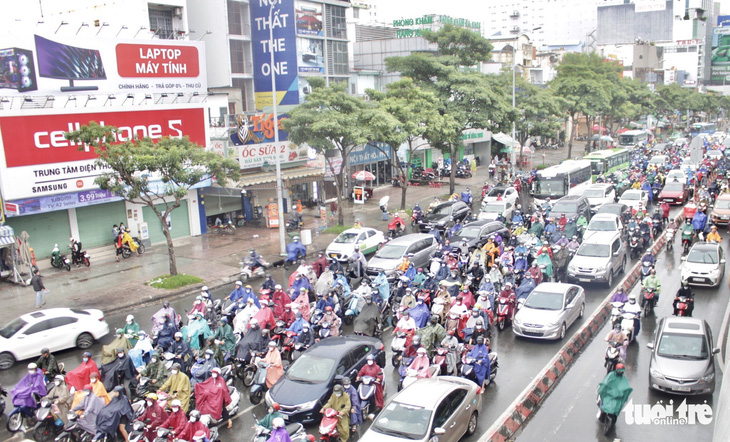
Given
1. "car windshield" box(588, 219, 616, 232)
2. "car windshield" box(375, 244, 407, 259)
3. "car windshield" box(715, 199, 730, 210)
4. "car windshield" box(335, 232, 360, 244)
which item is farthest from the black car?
"car windshield" box(715, 199, 730, 210)

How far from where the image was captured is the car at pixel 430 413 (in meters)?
10.3

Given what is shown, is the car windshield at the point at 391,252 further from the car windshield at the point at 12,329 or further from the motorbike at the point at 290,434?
the motorbike at the point at 290,434

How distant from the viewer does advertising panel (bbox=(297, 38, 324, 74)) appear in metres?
41.9

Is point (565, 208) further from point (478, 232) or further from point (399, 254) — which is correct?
point (399, 254)

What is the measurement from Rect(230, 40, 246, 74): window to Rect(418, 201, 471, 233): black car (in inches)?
703

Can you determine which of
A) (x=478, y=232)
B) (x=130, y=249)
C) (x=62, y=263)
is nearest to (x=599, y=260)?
(x=478, y=232)

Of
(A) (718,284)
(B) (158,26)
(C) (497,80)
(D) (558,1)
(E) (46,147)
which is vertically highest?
(D) (558,1)

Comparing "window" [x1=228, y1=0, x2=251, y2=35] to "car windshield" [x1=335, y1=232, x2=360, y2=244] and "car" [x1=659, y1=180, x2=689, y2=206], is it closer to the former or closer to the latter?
"car windshield" [x1=335, y1=232, x2=360, y2=244]

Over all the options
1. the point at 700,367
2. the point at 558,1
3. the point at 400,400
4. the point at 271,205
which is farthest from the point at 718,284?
the point at 558,1

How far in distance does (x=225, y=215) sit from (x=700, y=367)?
25.2 m

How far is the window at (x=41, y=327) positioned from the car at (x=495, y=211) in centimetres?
1938

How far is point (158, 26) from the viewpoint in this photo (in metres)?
36.6

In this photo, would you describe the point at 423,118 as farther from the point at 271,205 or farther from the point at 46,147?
the point at 46,147

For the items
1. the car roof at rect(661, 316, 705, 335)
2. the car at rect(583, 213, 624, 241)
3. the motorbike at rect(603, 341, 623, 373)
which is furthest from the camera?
the car at rect(583, 213, 624, 241)
